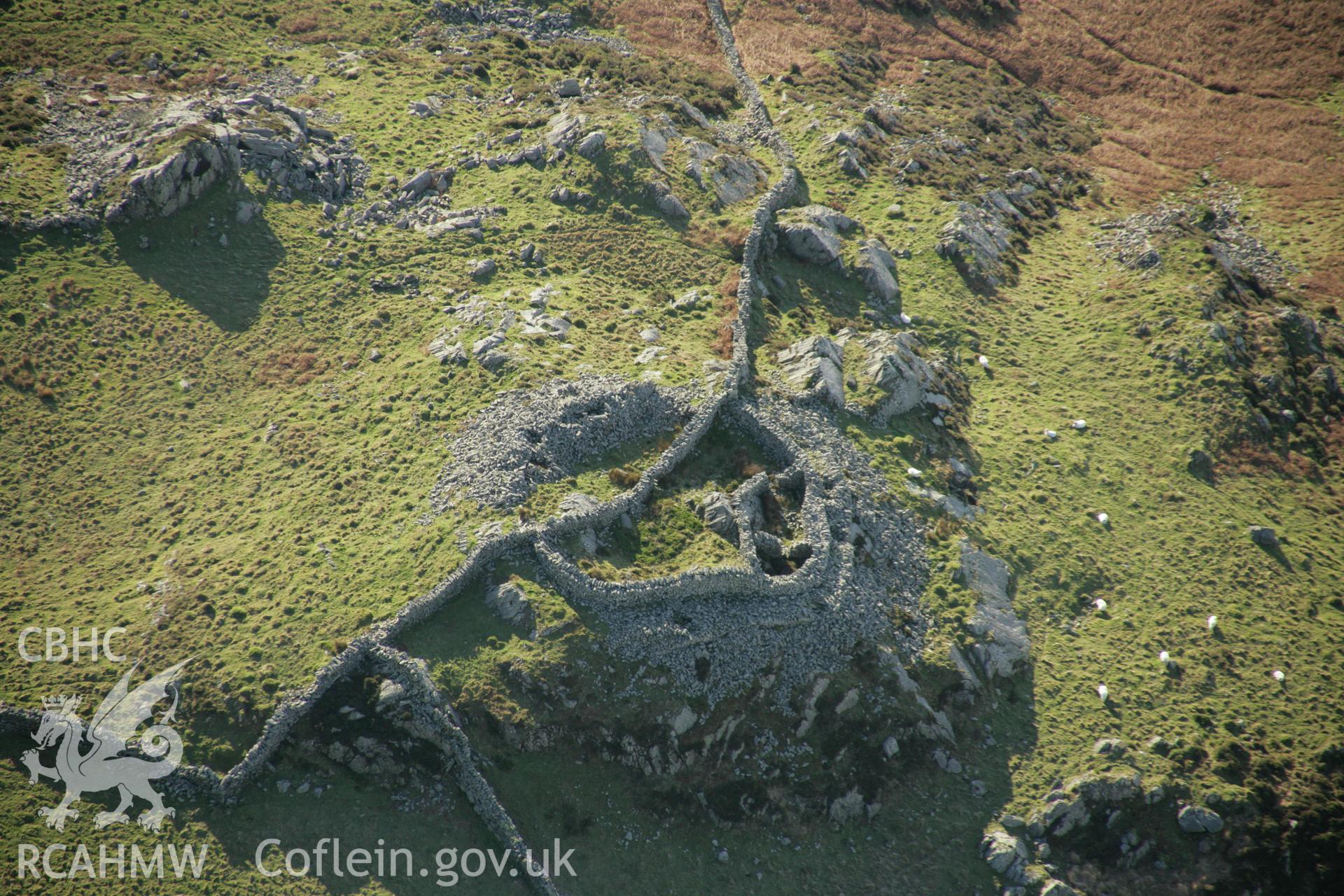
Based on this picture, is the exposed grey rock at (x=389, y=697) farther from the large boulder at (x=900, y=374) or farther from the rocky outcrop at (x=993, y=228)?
the rocky outcrop at (x=993, y=228)

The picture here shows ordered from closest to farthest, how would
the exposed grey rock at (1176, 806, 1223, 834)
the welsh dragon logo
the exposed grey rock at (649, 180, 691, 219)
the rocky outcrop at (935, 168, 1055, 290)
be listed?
the welsh dragon logo, the exposed grey rock at (1176, 806, 1223, 834), the exposed grey rock at (649, 180, 691, 219), the rocky outcrop at (935, 168, 1055, 290)

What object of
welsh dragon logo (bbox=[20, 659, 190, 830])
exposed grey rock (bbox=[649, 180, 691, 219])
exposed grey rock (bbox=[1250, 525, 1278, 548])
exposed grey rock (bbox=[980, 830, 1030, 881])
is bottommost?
exposed grey rock (bbox=[980, 830, 1030, 881])

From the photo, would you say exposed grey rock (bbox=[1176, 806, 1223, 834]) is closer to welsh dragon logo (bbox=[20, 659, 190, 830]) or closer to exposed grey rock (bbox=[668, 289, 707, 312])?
exposed grey rock (bbox=[668, 289, 707, 312])

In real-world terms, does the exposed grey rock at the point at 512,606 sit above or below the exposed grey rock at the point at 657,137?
below

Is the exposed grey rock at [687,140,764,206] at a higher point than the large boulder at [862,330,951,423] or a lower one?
higher

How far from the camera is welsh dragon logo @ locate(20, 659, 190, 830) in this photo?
105 feet

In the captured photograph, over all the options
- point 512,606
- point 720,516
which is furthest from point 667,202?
point 512,606

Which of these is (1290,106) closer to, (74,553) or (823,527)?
(823,527)

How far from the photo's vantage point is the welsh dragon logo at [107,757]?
32.0 meters

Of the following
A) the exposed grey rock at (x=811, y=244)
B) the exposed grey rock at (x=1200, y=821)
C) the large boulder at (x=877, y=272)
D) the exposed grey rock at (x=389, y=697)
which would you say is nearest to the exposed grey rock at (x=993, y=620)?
the exposed grey rock at (x=1200, y=821)

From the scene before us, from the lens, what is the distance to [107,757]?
107 ft

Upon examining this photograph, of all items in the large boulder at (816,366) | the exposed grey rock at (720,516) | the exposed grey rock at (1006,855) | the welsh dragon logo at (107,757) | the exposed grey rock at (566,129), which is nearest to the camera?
the welsh dragon logo at (107,757)

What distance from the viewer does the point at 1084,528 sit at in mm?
46531

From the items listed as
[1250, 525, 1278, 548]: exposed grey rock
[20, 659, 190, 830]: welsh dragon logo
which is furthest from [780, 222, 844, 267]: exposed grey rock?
[20, 659, 190, 830]: welsh dragon logo
